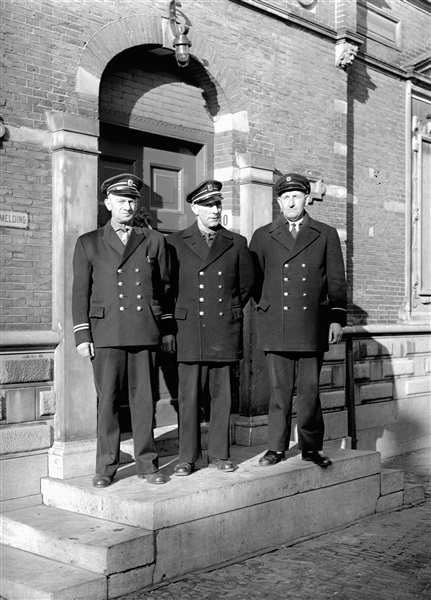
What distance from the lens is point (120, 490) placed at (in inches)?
233

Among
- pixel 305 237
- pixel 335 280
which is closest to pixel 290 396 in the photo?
pixel 335 280

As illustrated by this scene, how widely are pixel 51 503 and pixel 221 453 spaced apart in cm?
143

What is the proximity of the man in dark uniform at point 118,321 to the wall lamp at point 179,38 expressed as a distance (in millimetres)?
2275

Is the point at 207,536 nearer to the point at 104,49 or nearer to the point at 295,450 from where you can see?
the point at 295,450

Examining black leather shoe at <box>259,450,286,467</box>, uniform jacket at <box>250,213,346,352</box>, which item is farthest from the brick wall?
black leather shoe at <box>259,450,286,467</box>

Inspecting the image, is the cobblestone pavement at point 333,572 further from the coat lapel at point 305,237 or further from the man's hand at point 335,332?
the coat lapel at point 305,237

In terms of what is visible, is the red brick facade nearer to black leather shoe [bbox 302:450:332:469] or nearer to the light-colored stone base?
the light-colored stone base

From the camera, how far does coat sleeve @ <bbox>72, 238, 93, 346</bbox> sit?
610 centimetres

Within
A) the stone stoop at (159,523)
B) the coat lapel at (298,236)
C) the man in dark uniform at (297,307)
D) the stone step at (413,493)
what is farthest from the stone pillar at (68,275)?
the stone step at (413,493)

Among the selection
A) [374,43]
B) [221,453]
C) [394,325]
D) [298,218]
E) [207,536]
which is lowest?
[207,536]

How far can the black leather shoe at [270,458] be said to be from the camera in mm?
6816

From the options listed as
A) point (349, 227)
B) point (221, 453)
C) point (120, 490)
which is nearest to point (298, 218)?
point (221, 453)

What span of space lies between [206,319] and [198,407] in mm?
713

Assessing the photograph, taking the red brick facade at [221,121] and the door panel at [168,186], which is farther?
the door panel at [168,186]
